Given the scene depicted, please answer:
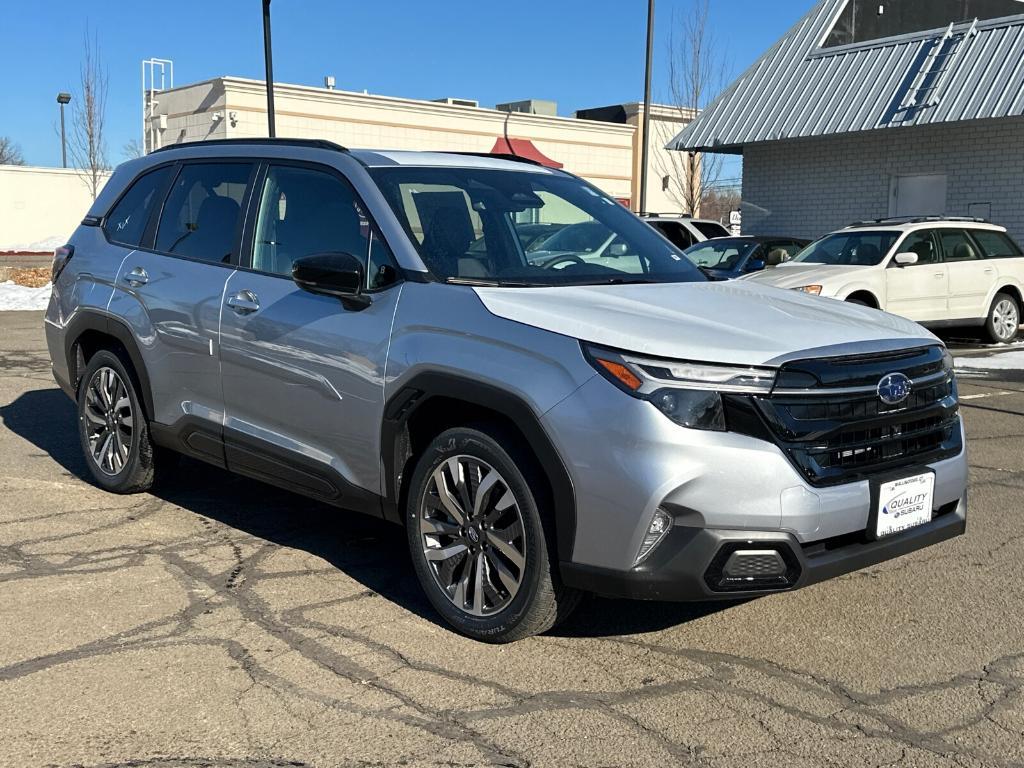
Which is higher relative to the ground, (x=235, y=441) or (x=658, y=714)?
(x=235, y=441)

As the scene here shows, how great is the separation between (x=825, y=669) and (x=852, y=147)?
17.7 meters

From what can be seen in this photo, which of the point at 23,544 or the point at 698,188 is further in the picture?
the point at 698,188

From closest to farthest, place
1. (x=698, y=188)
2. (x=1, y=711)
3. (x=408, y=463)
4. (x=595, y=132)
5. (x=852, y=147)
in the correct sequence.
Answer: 1. (x=1, y=711)
2. (x=408, y=463)
3. (x=852, y=147)
4. (x=698, y=188)
5. (x=595, y=132)

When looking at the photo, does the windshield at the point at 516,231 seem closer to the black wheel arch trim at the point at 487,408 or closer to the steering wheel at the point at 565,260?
the steering wheel at the point at 565,260

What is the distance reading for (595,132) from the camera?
1689 inches

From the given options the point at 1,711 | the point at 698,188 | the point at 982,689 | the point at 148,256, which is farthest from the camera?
the point at 698,188

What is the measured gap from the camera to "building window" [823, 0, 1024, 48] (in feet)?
63.7

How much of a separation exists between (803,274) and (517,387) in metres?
10.6

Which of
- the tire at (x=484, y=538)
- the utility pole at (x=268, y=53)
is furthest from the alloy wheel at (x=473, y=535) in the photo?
the utility pole at (x=268, y=53)

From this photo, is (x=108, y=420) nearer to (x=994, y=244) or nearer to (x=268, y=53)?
(x=994, y=244)

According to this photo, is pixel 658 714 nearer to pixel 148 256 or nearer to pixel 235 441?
pixel 235 441

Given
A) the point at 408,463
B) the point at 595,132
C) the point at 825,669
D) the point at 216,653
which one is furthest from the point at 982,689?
the point at 595,132

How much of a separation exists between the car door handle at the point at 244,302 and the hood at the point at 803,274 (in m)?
9.16

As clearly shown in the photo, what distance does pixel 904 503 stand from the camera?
405 centimetres
